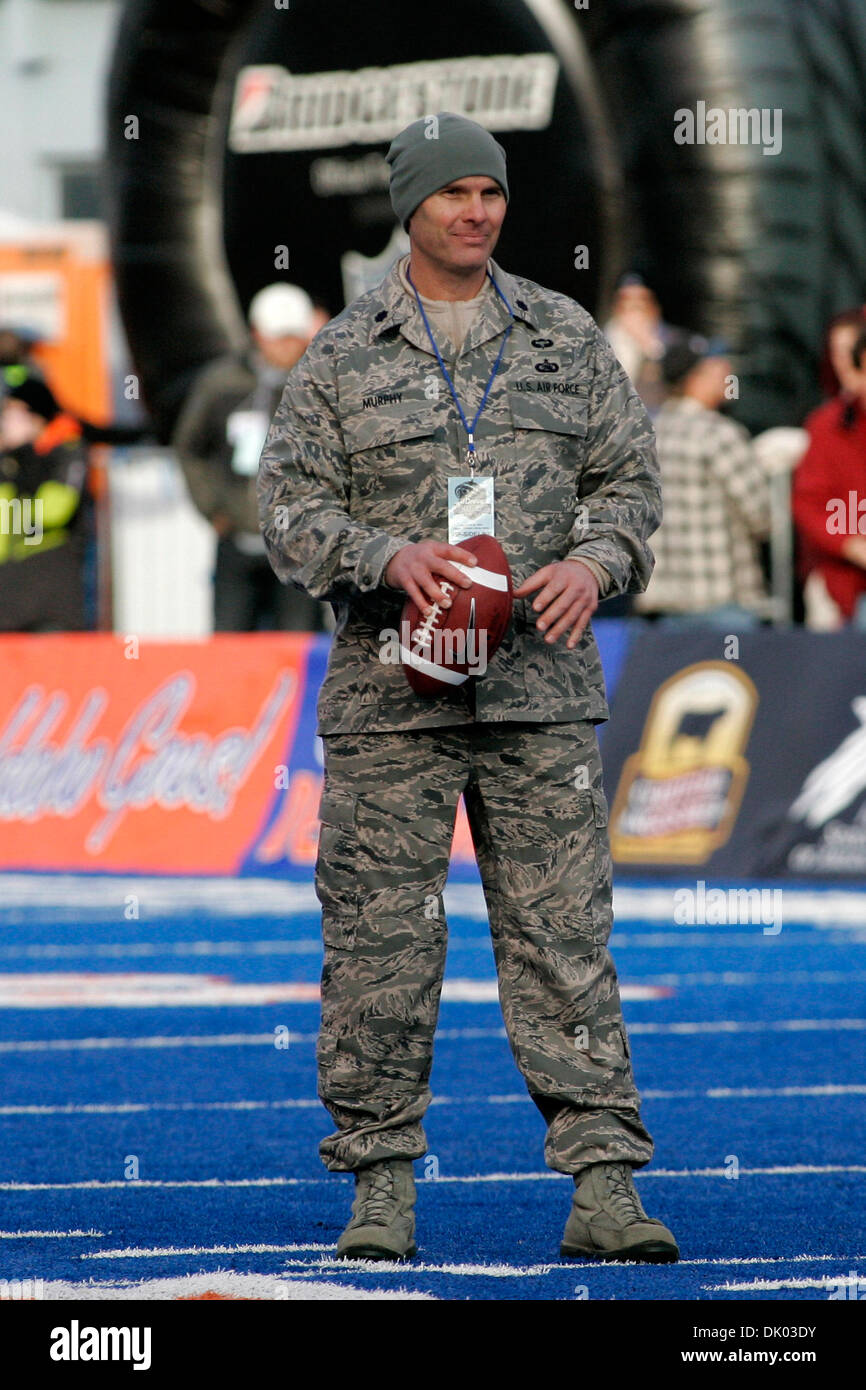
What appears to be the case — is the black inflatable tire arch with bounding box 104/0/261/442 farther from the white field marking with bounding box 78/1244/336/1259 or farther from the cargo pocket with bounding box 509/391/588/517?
the white field marking with bounding box 78/1244/336/1259

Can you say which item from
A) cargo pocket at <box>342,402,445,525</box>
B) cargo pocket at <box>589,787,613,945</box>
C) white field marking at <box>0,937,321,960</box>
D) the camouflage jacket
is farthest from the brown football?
white field marking at <box>0,937,321,960</box>

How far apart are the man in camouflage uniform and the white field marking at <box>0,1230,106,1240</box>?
578 millimetres

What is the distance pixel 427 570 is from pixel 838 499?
8.90 metres

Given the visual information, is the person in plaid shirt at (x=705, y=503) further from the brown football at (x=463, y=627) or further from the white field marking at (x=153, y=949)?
the brown football at (x=463, y=627)

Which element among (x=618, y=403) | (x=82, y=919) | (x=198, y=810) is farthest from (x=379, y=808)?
(x=198, y=810)

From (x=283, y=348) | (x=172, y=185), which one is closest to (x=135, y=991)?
(x=283, y=348)

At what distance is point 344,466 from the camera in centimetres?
563

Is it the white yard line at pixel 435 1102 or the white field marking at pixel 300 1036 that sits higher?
the white field marking at pixel 300 1036

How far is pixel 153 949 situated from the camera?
11977 mm

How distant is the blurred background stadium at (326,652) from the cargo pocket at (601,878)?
682mm

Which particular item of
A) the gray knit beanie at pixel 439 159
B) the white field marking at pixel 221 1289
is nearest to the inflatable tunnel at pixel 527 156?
the gray knit beanie at pixel 439 159

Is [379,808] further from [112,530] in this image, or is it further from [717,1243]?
[112,530]

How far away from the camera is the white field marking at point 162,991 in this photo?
400 inches

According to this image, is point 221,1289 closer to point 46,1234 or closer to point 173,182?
point 46,1234
